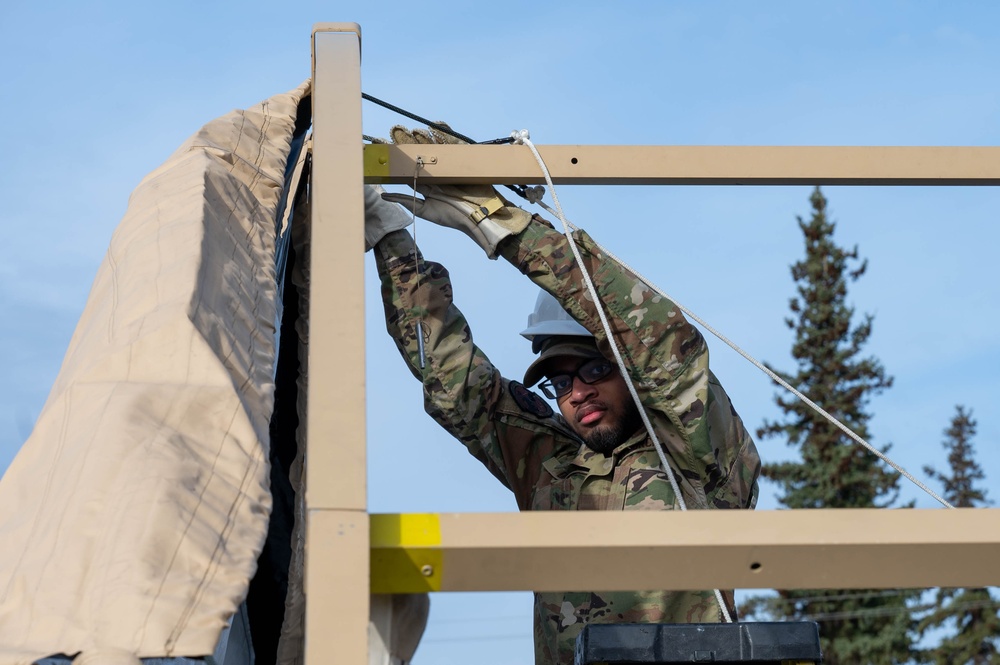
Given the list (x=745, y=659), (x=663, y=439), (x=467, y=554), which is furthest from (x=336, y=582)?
(x=663, y=439)

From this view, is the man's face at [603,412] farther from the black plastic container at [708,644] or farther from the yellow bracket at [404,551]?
the yellow bracket at [404,551]

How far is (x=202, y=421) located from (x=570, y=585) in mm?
487

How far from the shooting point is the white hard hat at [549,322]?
3672 millimetres

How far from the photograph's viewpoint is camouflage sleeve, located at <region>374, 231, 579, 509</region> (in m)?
3.41

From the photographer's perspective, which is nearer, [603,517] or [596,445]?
[603,517]

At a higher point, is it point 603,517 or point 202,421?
point 202,421

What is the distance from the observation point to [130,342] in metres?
1.67

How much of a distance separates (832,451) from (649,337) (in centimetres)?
1972

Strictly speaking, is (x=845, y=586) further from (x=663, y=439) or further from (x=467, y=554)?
(x=663, y=439)

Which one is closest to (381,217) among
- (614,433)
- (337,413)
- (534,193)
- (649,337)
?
(534,193)

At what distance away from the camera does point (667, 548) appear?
150cm

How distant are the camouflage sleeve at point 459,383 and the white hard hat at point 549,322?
0.17 m

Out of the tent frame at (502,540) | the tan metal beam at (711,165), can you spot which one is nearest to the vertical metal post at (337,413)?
the tent frame at (502,540)

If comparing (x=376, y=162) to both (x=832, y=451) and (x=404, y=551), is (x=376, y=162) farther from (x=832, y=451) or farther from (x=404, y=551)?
(x=832, y=451)
